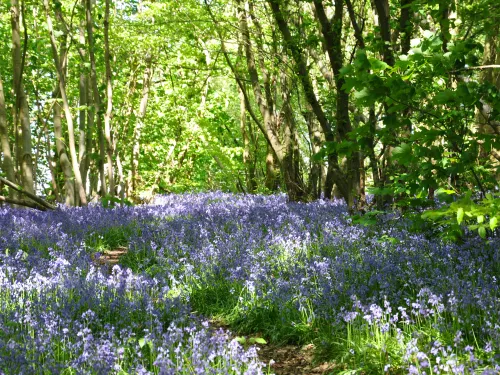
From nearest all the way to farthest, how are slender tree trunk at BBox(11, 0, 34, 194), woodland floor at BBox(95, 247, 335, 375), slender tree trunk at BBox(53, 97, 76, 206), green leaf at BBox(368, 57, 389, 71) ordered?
green leaf at BBox(368, 57, 389, 71) → woodland floor at BBox(95, 247, 335, 375) → slender tree trunk at BBox(11, 0, 34, 194) → slender tree trunk at BBox(53, 97, 76, 206)

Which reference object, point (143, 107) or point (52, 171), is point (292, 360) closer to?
point (143, 107)

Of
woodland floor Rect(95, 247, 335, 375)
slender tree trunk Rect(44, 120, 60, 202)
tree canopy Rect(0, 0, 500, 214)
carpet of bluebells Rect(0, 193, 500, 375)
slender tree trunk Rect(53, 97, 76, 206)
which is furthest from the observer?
slender tree trunk Rect(44, 120, 60, 202)

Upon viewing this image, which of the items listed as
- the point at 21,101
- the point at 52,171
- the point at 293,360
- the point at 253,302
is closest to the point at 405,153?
the point at 293,360

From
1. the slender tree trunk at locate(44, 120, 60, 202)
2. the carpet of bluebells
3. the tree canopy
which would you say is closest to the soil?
the carpet of bluebells

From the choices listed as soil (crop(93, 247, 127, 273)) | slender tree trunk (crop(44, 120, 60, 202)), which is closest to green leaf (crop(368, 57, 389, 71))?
soil (crop(93, 247, 127, 273))

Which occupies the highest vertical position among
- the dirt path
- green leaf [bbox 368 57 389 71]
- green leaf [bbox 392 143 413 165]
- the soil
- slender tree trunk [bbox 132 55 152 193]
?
slender tree trunk [bbox 132 55 152 193]

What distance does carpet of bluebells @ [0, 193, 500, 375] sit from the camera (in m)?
3.67

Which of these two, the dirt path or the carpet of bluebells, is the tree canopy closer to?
the carpet of bluebells

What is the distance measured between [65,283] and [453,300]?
11.5 feet

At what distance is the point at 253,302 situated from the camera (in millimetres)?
5418

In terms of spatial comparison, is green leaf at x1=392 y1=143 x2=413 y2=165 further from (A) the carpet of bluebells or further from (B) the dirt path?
(B) the dirt path

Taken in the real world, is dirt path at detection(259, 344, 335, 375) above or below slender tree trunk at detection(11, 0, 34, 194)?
below

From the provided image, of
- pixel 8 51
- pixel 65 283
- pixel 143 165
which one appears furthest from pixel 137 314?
pixel 143 165

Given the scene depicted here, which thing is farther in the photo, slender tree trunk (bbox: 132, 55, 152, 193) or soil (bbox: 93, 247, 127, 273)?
slender tree trunk (bbox: 132, 55, 152, 193)
